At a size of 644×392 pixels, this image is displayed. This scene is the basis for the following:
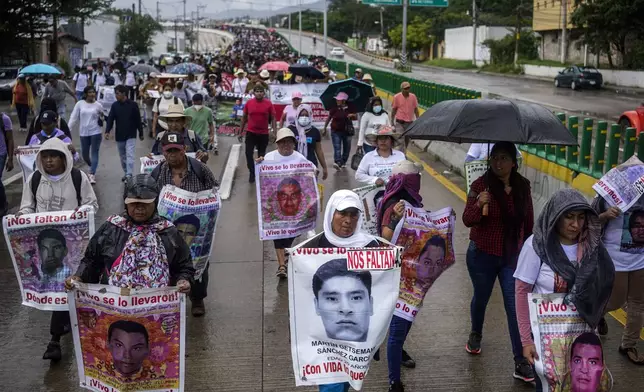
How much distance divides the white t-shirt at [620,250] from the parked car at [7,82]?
1126 inches

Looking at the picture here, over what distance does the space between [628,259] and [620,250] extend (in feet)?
0.30

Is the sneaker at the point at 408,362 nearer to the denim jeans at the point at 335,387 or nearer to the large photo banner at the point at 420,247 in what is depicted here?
the large photo banner at the point at 420,247

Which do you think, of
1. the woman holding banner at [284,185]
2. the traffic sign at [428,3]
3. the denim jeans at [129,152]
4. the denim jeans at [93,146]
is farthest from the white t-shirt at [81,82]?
the woman holding banner at [284,185]

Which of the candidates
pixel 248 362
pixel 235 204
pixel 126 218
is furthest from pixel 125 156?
pixel 126 218

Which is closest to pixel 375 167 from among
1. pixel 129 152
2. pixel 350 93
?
pixel 129 152

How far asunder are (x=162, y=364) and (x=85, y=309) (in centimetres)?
55

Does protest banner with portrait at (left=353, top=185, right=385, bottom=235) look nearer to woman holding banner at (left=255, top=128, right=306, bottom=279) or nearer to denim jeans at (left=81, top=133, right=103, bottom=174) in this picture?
woman holding banner at (left=255, top=128, right=306, bottom=279)

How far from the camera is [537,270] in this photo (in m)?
4.64

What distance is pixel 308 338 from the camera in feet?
15.5

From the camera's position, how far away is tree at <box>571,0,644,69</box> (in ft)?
148

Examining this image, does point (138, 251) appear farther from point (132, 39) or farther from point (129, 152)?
point (132, 39)

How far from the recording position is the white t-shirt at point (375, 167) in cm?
780

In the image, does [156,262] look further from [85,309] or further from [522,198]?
[522,198]

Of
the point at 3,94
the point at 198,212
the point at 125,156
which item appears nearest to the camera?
the point at 198,212
